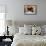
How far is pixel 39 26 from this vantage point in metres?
5.14

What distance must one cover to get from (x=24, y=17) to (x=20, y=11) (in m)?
0.30

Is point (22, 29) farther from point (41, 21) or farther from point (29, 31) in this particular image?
point (41, 21)

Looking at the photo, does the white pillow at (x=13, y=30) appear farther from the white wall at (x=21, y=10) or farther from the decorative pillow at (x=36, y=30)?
the decorative pillow at (x=36, y=30)

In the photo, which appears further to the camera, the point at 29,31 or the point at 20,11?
the point at 20,11

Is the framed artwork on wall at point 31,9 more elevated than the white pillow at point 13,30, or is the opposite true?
the framed artwork on wall at point 31,9

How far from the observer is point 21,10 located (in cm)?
535

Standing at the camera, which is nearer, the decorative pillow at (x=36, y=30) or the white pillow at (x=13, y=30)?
the decorative pillow at (x=36, y=30)

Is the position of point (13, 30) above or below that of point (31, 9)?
below

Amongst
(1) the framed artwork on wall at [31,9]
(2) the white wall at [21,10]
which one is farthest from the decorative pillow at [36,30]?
(1) the framed artwork on wall at [31,9]

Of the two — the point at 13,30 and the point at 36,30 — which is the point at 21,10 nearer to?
the point at 13,30

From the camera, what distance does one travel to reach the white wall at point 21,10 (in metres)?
5.33

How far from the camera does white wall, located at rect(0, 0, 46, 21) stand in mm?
5332

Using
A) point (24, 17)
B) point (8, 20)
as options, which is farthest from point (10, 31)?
point (24, 17)

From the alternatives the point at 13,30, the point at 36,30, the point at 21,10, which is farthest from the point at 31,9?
the point at 13,30
